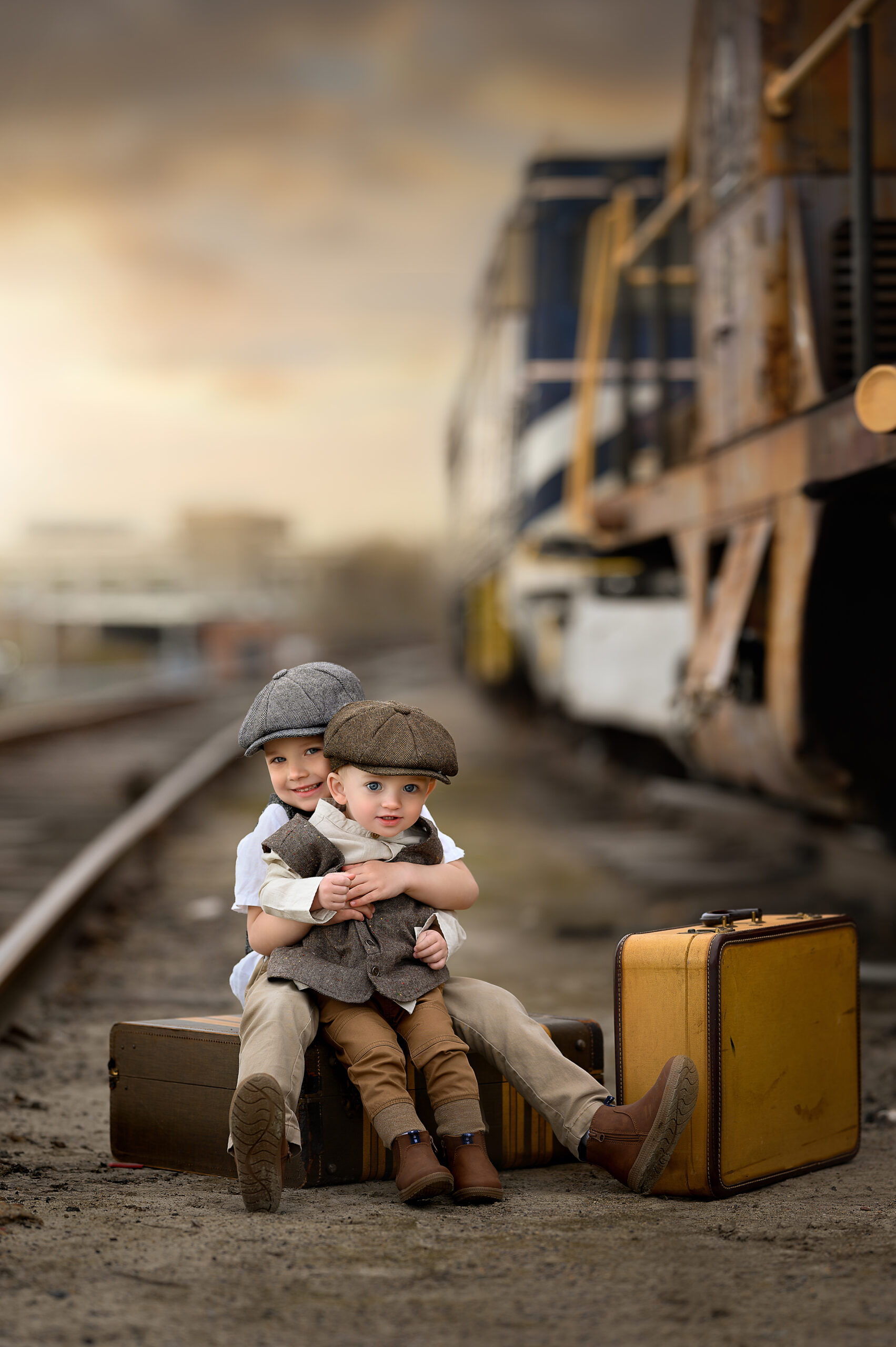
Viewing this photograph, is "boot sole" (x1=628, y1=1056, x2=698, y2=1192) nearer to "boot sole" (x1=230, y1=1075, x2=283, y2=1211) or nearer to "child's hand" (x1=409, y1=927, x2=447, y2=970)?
"child's hand" (x1=409, y1=927, x2=447, y2=970)

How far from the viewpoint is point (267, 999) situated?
2639mm

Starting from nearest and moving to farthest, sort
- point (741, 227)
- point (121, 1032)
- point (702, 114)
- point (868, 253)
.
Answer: point (121, 1032) → point (868, 253) → point (741, 227) → point (702, 114)

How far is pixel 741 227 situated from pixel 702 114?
94 centimetres

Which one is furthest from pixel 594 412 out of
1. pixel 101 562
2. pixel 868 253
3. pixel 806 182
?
pixel 101 562

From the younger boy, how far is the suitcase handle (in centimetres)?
56

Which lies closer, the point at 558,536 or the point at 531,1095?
the point at 531,1095

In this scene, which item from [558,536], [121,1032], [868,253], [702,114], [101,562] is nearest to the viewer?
[121,1032]

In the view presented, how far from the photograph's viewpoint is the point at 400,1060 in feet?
8.61

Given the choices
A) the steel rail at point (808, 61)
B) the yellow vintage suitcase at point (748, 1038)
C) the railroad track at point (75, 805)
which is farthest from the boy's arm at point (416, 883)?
the steel rail at point (808, 61)

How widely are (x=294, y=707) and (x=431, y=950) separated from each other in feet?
1.87

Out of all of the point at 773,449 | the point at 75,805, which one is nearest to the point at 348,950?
the point at 773,449

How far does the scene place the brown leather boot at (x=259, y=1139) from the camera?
2393 mm

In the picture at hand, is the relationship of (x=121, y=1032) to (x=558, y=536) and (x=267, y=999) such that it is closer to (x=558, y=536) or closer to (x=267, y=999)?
(x=267, y=999)

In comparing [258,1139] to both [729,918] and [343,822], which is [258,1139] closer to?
[343,822]
